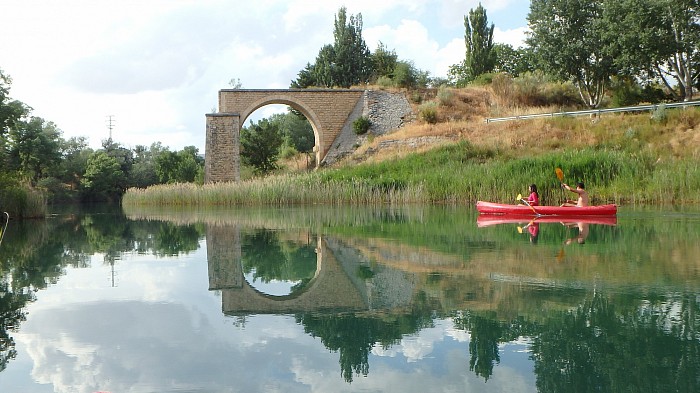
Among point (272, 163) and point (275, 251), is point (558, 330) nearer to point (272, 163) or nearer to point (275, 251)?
point (275, 251)

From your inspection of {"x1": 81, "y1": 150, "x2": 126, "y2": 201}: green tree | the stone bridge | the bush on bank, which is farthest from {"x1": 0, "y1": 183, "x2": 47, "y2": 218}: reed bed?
{"x1": 81, "y1": 150, "x2": 126, "y2": 201}: green tree

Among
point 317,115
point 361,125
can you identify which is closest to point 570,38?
point 361,125

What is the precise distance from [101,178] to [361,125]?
22.4 meters

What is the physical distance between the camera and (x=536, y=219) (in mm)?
12453

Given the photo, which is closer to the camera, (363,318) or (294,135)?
(363,318)

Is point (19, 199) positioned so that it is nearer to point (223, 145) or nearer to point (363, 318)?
point (223, 145)

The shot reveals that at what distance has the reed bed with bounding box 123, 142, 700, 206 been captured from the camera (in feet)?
51.5

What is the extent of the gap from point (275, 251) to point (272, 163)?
24.2 meters

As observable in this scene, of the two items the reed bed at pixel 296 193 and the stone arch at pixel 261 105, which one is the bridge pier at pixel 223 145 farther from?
the reed bed at pixel 296 193

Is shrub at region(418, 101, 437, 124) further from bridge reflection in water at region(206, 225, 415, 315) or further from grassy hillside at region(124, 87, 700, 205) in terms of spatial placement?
bridge reflection in water at region(206, 225, 415, 315)

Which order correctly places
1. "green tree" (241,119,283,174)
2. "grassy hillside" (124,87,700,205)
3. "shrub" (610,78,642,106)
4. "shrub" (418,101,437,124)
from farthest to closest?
"green tree" (241,119,283,174), "shrub" (418,101,437,124), "shrub" (610,78,642,106), "grassy hillside" (124,87,700,205)

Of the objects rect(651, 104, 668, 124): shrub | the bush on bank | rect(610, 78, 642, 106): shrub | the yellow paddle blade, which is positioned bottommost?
the yellow paddle blade

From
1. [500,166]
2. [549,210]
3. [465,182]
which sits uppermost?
[500,166]

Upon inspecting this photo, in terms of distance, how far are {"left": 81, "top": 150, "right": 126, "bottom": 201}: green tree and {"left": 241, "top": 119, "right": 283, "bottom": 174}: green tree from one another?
1600cm
